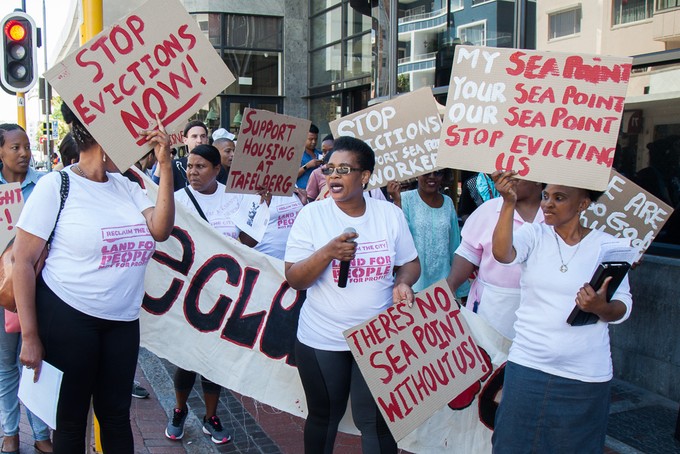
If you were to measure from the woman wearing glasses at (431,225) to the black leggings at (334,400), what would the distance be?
1.43 m

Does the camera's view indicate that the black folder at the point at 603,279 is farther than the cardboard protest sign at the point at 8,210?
No

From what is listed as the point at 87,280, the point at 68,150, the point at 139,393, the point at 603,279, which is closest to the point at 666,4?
the point at 603,279

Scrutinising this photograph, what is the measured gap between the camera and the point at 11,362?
13.5 ft

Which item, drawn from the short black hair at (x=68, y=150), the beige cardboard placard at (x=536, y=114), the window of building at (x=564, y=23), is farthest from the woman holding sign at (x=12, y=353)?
the window of building at (x=564, y=23)

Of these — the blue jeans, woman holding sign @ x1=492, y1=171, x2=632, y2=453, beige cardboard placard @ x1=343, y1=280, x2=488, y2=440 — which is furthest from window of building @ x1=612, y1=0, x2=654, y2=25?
the blue jeans

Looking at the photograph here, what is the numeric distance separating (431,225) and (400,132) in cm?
73

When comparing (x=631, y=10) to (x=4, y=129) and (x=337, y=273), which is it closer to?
(x=337, y=273)

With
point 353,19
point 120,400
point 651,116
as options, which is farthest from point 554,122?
point 353,19

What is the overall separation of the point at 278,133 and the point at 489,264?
2211 mm

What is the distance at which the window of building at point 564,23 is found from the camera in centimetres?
632

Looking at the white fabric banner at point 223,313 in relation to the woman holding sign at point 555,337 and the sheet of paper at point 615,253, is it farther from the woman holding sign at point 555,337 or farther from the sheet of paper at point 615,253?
the sheet of paper at point 615,253

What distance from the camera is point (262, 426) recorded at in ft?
15.6

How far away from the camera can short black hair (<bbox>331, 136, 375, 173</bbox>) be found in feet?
10.9

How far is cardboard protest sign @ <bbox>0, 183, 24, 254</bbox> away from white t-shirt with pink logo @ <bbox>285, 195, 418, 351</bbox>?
76.0 inches
